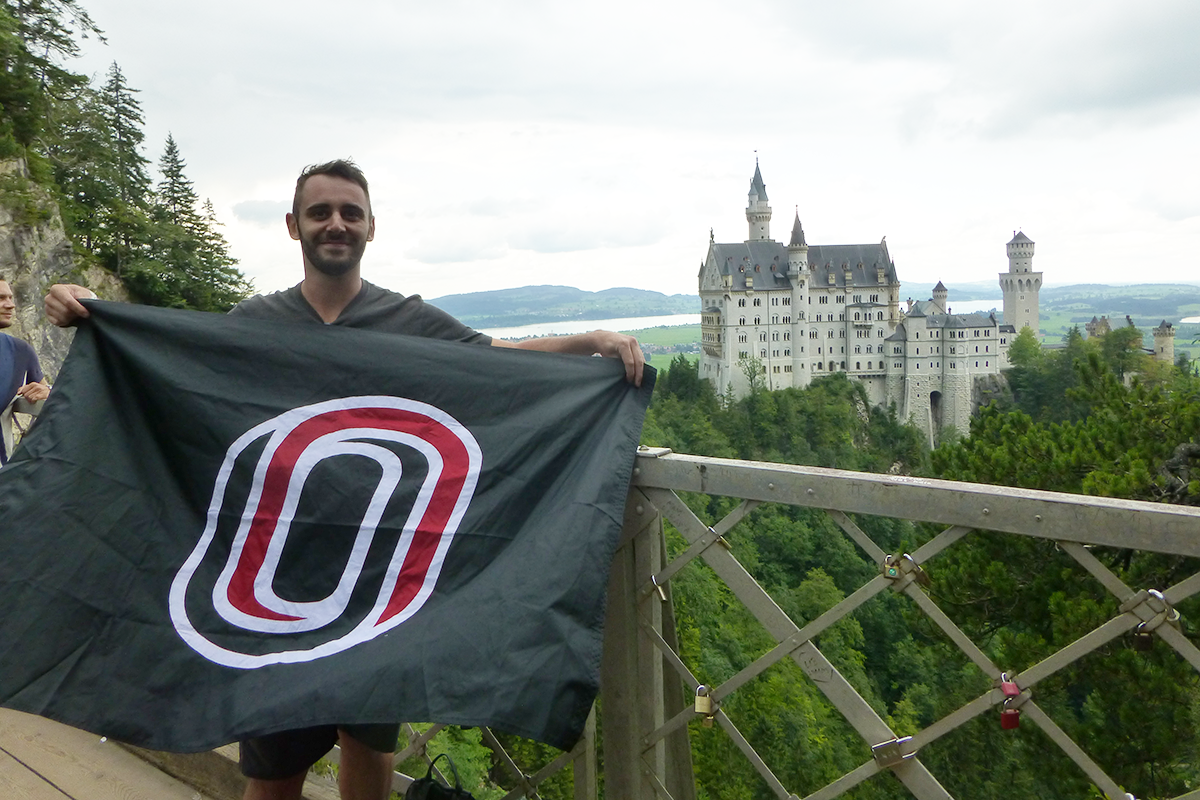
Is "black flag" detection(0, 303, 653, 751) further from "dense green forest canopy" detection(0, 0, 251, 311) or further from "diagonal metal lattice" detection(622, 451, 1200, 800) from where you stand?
"dense green forest canopy" detection(0, 0, 251, 311)

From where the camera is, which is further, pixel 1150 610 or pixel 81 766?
pixel 81 766

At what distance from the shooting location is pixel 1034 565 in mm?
10523

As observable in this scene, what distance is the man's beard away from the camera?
2.79m

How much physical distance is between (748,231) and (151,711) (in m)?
90.5

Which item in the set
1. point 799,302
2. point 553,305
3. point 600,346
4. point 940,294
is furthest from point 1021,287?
point 600,346

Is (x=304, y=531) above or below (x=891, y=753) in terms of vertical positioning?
above

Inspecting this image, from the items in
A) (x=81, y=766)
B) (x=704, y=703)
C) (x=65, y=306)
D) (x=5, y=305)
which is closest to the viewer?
(x=704, y=703)

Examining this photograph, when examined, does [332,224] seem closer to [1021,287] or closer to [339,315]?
[339,315]

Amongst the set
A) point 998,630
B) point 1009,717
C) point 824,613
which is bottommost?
point 998,630

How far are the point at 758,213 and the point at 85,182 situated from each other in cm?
7089

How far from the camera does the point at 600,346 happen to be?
111 inches

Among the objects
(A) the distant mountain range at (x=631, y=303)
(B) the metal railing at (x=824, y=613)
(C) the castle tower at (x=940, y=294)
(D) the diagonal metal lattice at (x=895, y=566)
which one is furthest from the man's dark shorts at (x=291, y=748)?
(C) the castle tower at (x=940, y=294)

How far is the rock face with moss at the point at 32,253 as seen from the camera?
18.7m

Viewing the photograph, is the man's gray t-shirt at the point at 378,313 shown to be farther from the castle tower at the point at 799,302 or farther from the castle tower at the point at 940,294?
the castle tower at the point at 940,294
